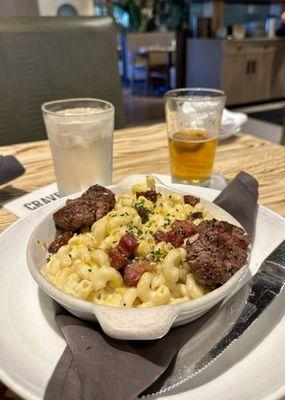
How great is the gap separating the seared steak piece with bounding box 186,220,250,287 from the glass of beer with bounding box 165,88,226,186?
442 mm

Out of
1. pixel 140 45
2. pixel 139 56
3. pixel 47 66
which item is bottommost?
pixel 139 56

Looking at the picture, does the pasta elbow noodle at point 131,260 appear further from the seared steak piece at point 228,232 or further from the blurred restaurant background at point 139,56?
the blurred restaurant background at point 139,56

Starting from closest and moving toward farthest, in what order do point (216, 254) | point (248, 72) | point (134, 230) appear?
point (216, 254) < point (134, 230) < point (248, 72)

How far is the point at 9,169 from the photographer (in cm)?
117

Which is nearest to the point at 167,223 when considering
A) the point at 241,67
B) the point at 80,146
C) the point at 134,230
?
the point at 134,230

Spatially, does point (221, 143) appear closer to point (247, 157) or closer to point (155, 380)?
point (247, 157)

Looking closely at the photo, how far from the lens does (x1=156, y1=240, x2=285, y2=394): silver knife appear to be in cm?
50

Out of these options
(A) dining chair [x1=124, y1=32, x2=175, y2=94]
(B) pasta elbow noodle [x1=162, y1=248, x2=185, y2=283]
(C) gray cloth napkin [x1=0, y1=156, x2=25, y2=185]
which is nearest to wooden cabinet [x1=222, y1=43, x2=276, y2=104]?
(A) dining chair [x1=124, y1=32, x2=175, y2=94]

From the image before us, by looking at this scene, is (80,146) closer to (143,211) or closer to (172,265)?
(143,211)

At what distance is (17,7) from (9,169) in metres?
2.32

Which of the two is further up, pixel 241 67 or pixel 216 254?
pixel 216 254

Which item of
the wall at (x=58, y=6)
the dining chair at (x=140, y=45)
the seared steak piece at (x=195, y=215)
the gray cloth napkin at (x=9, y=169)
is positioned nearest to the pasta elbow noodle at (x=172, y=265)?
the seared steak piece at (x=195, y=215)

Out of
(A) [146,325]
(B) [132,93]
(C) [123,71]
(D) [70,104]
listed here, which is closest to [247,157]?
(D) [70,104]

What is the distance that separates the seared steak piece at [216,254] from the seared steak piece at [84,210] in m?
0.22
